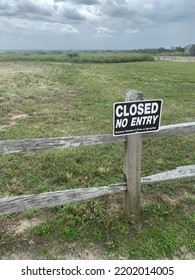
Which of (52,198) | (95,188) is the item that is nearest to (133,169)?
(95,188)

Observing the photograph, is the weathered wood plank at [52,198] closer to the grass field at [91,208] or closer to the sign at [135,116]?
the grass field at [91,208]

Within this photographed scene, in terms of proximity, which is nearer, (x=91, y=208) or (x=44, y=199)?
(x=44, y=199)

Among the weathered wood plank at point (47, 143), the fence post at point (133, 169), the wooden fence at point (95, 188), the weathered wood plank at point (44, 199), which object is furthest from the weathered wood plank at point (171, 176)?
the weathered wood plank at point (47, 143)

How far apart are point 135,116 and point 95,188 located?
99 cm

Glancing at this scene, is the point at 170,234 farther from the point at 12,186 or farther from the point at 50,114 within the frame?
A: the point at 50,114

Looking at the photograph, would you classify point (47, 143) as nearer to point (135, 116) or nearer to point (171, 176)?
point (135, 116)

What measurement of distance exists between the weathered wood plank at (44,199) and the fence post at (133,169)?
0.67 feet

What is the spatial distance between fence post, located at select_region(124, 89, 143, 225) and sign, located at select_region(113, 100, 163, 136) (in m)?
0.09

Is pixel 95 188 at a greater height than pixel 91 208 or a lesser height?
greater

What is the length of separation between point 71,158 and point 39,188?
1.28 metres

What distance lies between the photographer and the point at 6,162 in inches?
203

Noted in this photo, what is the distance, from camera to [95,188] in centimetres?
313

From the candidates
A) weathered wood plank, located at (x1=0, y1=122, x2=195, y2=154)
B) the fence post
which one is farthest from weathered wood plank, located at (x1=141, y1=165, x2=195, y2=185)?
weathered wood plank, located at (x1=0, y1=122, x2=195, y2=154)
